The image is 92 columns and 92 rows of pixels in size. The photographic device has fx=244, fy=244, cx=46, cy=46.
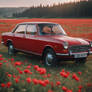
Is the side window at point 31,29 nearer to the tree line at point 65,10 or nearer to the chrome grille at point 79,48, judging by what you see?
the chrome grille at point 79,48

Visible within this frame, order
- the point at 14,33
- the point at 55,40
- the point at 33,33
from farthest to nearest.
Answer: the point at 14,33 → the point at 33,33 → the point at 55,40

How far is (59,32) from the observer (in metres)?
9.48

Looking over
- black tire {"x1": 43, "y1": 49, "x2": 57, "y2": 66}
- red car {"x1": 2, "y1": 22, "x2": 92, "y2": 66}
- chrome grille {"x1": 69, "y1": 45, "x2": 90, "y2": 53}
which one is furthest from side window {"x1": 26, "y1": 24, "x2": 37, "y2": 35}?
chrome grille {"x1": 69, "y1": 45, "x2": 90, "y2": 53}

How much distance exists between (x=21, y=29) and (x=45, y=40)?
6.84 ft

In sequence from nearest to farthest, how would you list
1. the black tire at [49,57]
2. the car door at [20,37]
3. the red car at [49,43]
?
the red car at [49,43], the black tire at [49,57], the car door at [20,37]

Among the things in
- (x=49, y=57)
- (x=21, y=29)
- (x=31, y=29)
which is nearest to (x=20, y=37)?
(x=21, y=29)

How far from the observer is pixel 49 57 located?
8617 millimetres

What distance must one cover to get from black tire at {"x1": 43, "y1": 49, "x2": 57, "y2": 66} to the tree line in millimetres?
107908

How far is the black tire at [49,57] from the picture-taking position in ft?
27.6

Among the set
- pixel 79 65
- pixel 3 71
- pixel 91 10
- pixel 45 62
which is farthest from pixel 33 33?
pixel 91 10

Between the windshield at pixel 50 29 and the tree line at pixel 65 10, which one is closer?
the windshield at pixel 50 29

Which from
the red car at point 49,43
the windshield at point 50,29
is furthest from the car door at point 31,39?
the windshield at point 50,29

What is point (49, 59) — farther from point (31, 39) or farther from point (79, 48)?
point (31, 39)

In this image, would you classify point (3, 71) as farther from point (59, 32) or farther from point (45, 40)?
point (59, 32)
